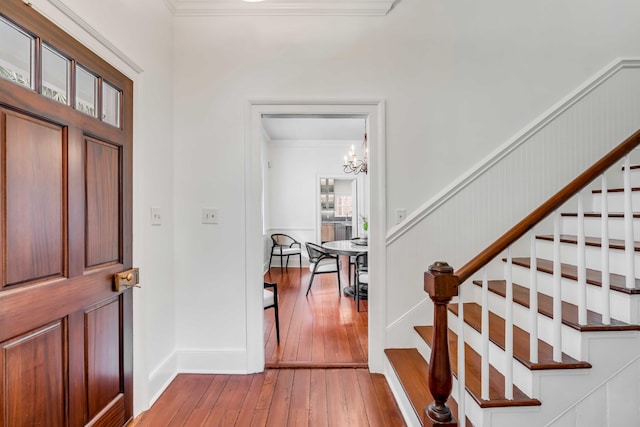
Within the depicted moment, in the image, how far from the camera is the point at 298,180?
6.06 meters

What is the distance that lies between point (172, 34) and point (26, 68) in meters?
1.31

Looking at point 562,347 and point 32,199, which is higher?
point 32,199

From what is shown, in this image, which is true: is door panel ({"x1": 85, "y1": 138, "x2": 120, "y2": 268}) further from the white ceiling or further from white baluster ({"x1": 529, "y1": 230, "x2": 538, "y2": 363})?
the white ceiling

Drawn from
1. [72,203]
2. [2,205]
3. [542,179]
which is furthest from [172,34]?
[542,179]

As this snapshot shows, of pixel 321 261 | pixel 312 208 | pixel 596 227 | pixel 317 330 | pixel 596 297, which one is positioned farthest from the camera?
pixel 312 208

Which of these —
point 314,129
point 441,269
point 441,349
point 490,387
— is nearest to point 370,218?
point 441,269

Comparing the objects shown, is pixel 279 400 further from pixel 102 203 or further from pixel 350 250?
pixel 350 250

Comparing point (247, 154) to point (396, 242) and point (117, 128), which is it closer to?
point (117, 128)

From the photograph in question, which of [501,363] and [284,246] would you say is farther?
[284,246]

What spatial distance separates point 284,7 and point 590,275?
261 cm

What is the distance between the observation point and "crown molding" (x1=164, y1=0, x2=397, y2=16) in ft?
6.99

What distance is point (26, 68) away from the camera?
1113 mm

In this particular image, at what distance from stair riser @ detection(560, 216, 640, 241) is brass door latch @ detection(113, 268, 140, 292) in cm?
287

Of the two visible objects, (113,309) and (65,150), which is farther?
(113,309)
